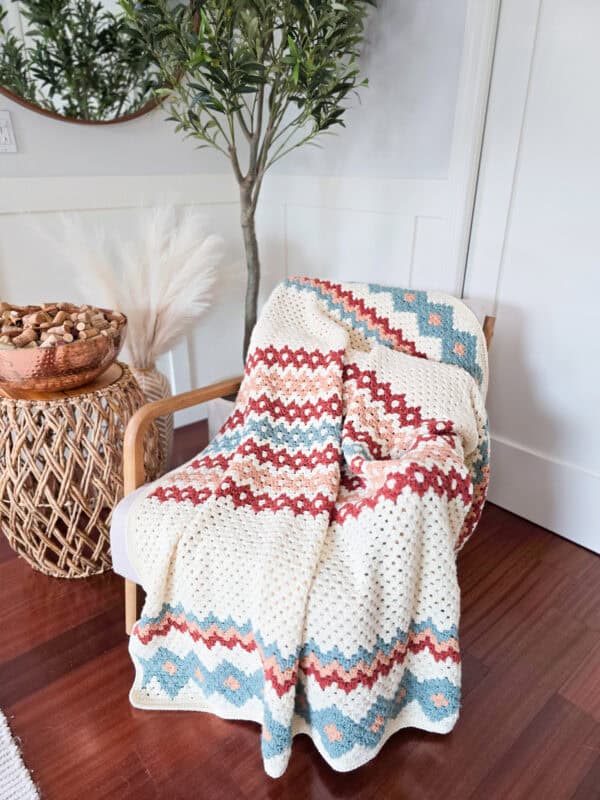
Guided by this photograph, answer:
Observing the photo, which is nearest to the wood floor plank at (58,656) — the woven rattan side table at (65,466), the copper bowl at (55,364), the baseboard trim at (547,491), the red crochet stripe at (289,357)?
the woven rattan side table at (65,466)

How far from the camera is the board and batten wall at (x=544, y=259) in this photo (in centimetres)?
136

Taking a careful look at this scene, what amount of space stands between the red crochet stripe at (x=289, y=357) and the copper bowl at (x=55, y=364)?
36cm

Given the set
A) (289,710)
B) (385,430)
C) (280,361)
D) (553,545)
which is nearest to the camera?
(289,710)

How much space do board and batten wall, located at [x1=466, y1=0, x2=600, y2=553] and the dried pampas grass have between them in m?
0.83

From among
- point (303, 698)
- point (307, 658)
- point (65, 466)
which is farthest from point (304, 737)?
point (65, 466)

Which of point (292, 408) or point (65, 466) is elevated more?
point (292, 408)

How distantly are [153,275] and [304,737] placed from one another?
1230 mm

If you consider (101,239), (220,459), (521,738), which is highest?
(101,239)

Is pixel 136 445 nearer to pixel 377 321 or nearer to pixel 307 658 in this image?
pixel 307 658

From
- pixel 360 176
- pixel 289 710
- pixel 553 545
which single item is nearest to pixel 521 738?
pixel 289 710

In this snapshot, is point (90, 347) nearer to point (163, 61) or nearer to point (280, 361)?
point (280, 361)

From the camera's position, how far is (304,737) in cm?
111

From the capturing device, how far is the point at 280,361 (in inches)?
54.3

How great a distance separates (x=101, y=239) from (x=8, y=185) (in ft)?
0.98
